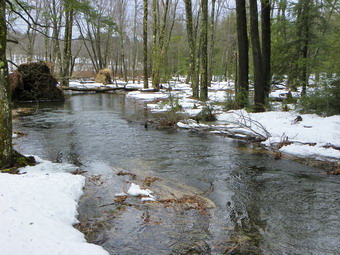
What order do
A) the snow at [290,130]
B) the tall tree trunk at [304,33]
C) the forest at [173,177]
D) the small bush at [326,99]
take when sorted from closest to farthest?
the forest at [173,177] → the snow at [290,130] → the small bush at [326,99] → the tall tree trunk at [304,33]

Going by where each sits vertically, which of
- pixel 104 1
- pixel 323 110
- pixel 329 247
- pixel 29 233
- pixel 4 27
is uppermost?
pixel 104 1

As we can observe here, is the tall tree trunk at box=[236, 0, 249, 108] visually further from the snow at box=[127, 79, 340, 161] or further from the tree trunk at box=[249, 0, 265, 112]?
the snow at box=[127, 79, 340, 161]

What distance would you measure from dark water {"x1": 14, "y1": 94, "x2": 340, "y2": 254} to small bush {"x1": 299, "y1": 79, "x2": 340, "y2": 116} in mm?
2987

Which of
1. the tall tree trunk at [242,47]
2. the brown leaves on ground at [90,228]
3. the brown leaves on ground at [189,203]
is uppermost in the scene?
the tall tree trunk at [242,47]

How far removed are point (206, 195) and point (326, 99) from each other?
6.09 meters

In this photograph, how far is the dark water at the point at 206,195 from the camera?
3.35m

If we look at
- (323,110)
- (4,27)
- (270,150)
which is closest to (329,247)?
(270,150)

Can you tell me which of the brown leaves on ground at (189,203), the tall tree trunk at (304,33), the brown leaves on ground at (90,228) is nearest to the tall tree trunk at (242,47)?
the tall tree trunk at (304,33)

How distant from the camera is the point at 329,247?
3268 millimetres

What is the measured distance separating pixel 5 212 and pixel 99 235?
111cm

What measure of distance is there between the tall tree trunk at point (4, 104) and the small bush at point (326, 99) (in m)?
8.53

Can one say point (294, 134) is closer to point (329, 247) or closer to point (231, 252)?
point (329, 247)

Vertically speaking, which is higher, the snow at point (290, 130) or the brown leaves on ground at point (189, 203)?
the snow at point (290, 130)

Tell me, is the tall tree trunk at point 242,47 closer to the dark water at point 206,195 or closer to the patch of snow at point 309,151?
the dark water at point 206,195
